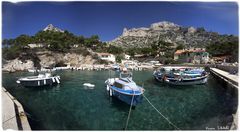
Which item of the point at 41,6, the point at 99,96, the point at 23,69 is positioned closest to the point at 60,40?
the point at 23,69

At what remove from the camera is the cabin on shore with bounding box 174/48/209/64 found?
2319 centimetres

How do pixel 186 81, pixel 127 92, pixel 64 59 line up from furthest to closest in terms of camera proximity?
pixel 64 59 → pixel 186 81 → pixel 127 92

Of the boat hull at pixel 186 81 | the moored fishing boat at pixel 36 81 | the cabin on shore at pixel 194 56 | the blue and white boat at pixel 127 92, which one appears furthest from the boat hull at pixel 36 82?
the cabin on shore at pixel 194 56

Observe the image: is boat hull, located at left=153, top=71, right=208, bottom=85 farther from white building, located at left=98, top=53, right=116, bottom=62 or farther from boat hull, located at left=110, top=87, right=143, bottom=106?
white building, located at left=98, top=53, right=116, bottom=62

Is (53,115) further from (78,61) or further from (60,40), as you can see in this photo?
(78,61)

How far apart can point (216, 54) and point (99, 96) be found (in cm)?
1663

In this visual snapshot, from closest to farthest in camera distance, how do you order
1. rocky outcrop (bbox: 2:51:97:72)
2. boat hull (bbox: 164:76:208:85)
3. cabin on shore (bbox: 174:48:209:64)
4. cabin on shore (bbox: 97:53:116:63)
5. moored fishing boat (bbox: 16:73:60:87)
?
moored fishing boat (bbox: 16:73:60:87), boat hull (bbox: 164:76:208:85), cabin on shore (bbox: 174:48:209:64), rocky outcrop (bbox: 2:51:97:72), cabin on shore (bbox: 97:53:116:63)

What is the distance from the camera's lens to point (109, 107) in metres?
6.30

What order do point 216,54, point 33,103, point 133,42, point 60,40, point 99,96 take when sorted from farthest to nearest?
point 133,42
point 60,40
point 216,54
point 99,96
point 33,103

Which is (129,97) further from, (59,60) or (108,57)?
(59,60)

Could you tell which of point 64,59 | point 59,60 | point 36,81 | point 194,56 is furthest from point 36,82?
point 194,56

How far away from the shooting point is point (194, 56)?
24.2 m

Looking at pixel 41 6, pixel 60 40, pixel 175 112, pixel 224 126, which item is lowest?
pixel 175 112

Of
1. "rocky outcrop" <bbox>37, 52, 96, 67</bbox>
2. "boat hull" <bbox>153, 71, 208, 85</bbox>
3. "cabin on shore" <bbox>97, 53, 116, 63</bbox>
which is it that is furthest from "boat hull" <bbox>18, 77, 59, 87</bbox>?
"cabin on shore" <bbox>97, 53, 116, 63</bbox>
